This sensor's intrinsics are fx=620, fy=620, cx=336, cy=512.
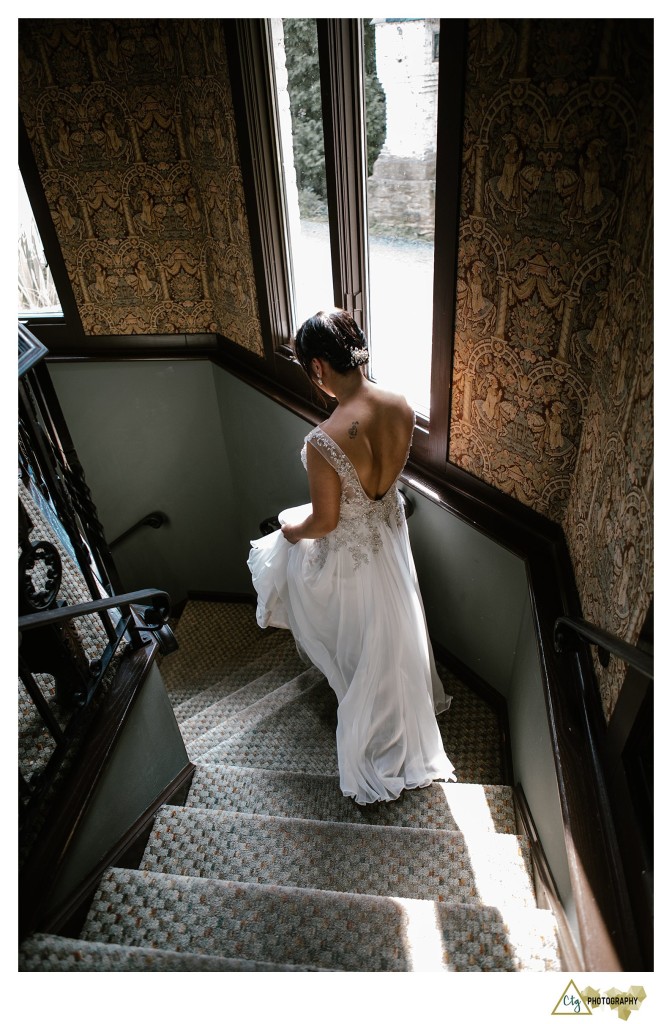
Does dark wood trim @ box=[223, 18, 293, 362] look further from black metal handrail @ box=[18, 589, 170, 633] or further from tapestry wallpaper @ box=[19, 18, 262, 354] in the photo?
black metal handrail @ box=[18, 589, 170, 633]

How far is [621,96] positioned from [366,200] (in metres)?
1.24

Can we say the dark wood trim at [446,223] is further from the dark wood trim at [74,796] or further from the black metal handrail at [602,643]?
the dark wood trim at [74,796]

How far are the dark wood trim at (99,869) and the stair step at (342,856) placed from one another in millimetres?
46

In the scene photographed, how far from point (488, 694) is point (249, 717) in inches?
42.7

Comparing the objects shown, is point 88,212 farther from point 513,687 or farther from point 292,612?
point 513,687


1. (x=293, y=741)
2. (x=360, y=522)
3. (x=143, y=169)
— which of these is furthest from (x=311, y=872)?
(x=143, y=169)

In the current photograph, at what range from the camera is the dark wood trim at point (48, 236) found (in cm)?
337

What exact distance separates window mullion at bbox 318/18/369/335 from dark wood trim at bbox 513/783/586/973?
6.71 feet

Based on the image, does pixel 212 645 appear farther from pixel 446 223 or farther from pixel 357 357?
pixel 446 223

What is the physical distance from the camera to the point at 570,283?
5.72ft

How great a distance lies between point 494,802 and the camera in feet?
7.38

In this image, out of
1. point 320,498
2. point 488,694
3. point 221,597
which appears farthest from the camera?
point 221,597

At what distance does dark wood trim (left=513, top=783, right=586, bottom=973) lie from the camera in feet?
4.50

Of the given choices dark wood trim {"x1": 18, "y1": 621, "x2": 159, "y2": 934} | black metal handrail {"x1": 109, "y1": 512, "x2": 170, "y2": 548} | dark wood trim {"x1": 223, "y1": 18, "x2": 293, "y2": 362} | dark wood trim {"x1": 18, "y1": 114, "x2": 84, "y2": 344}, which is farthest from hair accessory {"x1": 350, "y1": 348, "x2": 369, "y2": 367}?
black metal handrail {"x1": 109, "y1": 512, "x2": 170, "y2": 548}
